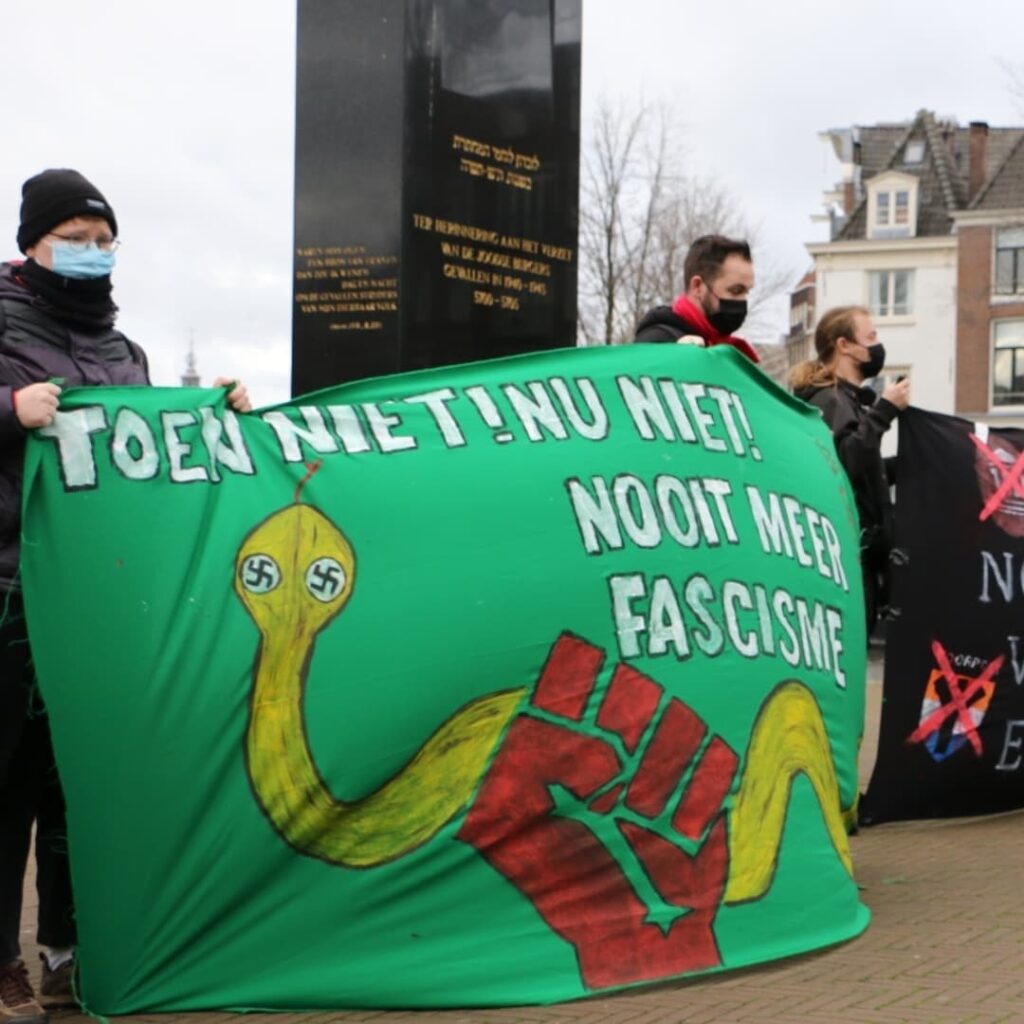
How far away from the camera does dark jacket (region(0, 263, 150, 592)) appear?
4.41m

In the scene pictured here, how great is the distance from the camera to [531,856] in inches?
182

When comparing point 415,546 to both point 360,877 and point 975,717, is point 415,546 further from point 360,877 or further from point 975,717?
point 975,717

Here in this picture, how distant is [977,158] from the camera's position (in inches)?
2391

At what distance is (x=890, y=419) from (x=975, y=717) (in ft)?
4.23

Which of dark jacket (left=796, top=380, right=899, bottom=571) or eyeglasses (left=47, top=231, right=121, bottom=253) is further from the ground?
eyeglasses (left=47, top=231, right=121, bottom=253)

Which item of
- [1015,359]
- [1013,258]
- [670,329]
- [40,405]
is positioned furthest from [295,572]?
[1013,258]

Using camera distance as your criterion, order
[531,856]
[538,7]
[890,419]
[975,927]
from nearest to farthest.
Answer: [531,856], [975,927], [890,419], [538,7]

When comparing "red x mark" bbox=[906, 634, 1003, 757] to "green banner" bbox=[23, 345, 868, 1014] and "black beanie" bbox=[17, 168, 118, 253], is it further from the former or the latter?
"black beanie" bbox=[17, 168, 118, 253]

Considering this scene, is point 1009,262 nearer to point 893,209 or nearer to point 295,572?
point 893,209

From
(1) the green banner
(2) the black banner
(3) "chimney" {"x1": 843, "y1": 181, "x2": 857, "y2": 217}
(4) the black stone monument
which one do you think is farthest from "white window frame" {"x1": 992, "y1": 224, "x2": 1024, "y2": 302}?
(1) the green banner

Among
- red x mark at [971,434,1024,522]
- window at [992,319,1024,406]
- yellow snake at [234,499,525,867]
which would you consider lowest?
yellow snake at [234,499,525,867]

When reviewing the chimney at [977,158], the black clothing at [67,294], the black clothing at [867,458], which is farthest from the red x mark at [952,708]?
the chimney at [977,158]

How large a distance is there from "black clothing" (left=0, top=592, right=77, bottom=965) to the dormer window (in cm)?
5909

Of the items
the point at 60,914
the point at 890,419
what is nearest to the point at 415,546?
the point at 60,914
